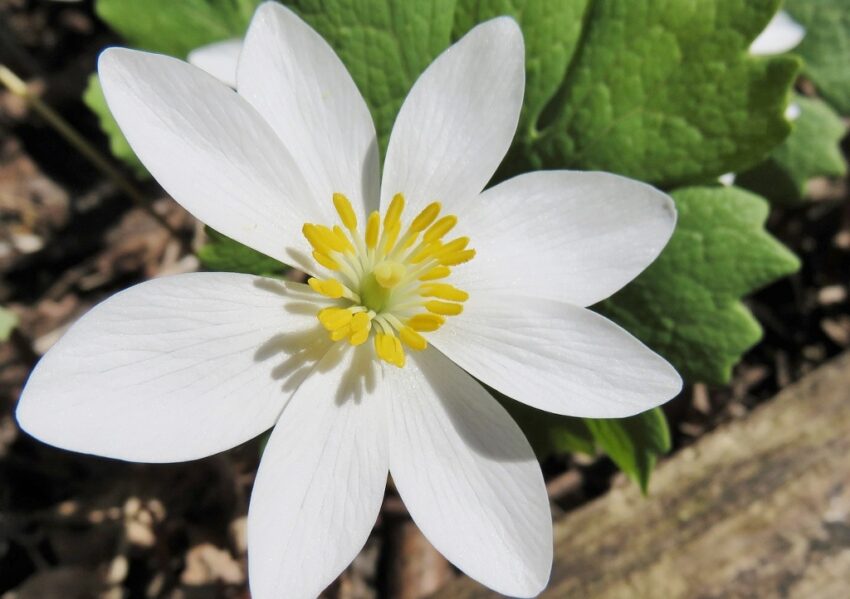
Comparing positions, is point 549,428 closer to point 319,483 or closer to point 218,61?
point 319,483

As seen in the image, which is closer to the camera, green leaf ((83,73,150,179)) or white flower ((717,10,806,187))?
green leaf ((83,73,150,179))

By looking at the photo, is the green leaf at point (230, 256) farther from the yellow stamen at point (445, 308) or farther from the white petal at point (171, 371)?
the yellow stamen at point (445, 308)

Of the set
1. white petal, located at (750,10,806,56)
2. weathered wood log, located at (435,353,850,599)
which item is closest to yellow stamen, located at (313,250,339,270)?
weathered wood log, located at (435,353,850,599)

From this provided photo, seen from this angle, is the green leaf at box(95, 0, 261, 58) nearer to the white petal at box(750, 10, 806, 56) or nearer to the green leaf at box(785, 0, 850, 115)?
the white petal at box(750, 10, 806, 56)

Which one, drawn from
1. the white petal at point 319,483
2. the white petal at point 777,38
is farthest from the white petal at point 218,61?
the white petal at point 777,38

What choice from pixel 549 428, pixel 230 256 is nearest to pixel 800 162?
pixel 549 428
